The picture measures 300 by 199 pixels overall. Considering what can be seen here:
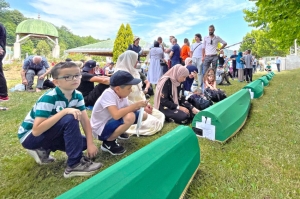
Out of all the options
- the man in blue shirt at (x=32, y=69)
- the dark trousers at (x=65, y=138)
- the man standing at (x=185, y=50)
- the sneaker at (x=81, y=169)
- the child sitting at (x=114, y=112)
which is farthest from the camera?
the man standing at (x=185, y=50)

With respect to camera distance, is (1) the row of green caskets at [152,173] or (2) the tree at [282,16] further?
(2) the tree at [282,16]

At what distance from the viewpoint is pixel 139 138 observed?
313 centimetres

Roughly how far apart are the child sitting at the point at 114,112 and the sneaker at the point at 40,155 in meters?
0.54

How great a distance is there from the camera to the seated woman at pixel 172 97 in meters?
3.80

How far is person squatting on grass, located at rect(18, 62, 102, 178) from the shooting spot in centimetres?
183

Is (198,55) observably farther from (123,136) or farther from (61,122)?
(61,122)

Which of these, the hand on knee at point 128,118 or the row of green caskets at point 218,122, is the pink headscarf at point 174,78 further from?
the hand on knee at point 128,118

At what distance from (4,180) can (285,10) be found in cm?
957

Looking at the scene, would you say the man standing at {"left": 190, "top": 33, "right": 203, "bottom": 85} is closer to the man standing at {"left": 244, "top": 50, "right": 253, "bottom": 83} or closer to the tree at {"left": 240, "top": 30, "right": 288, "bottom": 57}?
the man standing at {"left": 244, "top": 50, "right": 253, "bottom": 83}

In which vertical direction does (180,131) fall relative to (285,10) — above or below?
below

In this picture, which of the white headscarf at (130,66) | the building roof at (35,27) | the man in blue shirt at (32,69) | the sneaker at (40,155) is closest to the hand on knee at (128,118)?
the sneaker at (40,155)

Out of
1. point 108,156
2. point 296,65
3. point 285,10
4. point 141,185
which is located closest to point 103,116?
point 108,156

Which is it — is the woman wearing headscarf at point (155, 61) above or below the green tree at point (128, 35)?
below

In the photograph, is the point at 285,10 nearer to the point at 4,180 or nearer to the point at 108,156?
the point at 108,156
